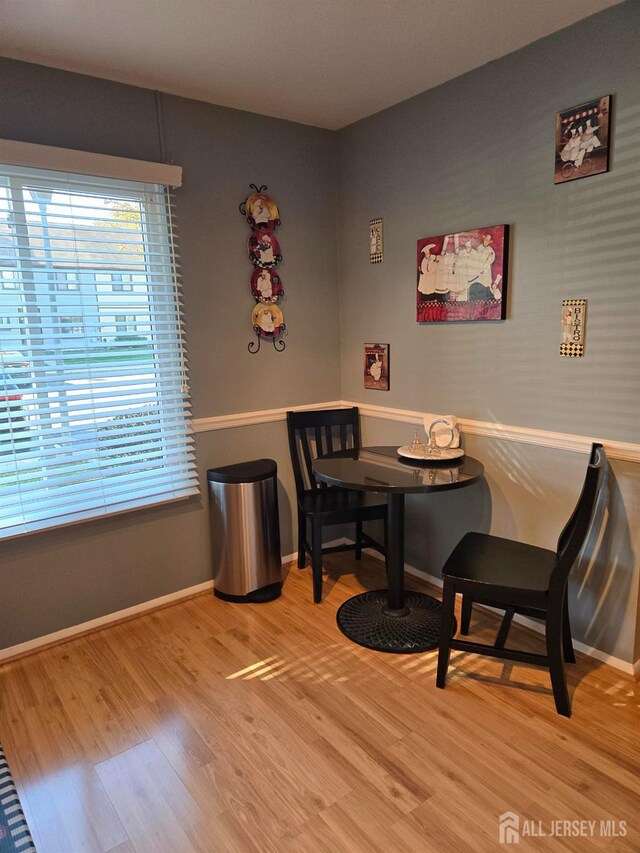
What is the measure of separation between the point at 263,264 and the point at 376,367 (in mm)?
853

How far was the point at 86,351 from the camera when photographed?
2.55 meters

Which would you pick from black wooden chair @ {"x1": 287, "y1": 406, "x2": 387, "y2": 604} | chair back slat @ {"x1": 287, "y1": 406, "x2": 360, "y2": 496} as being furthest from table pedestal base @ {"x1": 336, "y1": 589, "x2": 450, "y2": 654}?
chair back slat @ {"x1": 287, "y1": 406, "x2": 360, "y2": 496}

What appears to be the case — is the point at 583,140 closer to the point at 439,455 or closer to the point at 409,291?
the point at 409,291

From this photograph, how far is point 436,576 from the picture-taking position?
10.1ft

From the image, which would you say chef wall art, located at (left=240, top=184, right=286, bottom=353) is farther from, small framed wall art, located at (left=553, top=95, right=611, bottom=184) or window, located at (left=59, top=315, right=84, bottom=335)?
small framed wall art, located at (left=553, top=95, right=611, bottom=184)

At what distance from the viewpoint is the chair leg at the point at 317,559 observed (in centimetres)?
282

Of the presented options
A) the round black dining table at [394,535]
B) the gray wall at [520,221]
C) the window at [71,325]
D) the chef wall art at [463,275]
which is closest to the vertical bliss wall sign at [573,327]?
the gray wall at [520,221]

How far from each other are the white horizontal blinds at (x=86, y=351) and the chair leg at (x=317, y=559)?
70 cm

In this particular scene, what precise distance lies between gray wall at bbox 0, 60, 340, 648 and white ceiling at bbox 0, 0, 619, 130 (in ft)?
0.53

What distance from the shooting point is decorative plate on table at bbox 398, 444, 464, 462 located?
259 cm

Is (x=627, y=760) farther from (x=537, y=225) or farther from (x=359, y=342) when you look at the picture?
(x=359, y=342)

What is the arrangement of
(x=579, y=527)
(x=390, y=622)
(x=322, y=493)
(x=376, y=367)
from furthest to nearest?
(x=376, y=367) → (x=322, y=493) → (x=390, y=622) → (x=579, y=527)

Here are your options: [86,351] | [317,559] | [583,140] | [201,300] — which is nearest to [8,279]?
[86,351]

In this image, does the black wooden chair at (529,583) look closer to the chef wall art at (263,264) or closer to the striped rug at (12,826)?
the striped rug at (12,826)
